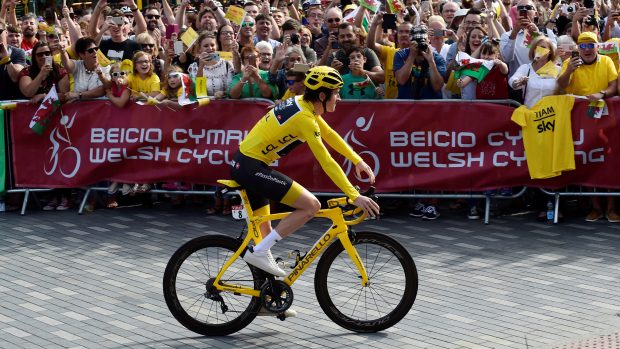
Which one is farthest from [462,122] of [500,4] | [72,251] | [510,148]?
[72,251]

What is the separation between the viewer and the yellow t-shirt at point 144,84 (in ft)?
44.1

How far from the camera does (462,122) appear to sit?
12383 mm

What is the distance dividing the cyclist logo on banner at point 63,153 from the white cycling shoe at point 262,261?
18.9 feet

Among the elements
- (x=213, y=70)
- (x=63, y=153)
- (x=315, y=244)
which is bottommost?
(x=315, y=244)

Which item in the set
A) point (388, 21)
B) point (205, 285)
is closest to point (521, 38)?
point (388, 21)

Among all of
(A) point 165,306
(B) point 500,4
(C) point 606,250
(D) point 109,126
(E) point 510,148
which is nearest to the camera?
(A) point 165,306

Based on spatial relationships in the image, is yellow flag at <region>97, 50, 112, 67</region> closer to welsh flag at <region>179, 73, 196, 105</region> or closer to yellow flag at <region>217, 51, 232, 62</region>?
welsh flag at <region>179, 73, 196, 105</region>

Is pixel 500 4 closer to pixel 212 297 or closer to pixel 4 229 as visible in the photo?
pixel 4 229

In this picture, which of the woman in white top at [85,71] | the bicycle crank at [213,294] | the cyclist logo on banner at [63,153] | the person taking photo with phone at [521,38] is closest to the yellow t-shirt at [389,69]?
the person taking photo with phone at [521,38]

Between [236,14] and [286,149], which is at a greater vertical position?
[236,14]

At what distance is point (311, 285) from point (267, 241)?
1661 mm

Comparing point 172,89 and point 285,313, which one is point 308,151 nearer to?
point 172,89

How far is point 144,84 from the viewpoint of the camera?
13.5m

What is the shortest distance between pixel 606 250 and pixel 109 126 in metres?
5.87
